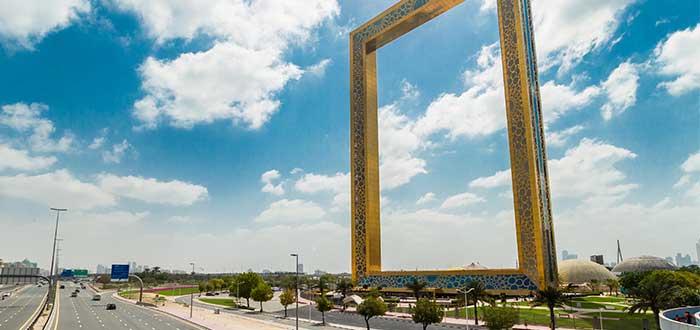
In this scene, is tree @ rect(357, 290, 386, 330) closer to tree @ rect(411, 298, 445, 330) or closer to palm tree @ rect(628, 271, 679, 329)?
tree @ rect(411, 298, 445, 330)

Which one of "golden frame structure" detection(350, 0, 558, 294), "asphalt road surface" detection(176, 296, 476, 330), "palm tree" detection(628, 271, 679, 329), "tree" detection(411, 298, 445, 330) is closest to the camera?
"palm tree" detection(628, 271, 679, 329)

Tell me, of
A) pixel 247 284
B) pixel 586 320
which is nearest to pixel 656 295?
pixel 586 320

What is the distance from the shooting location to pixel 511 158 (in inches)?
2613

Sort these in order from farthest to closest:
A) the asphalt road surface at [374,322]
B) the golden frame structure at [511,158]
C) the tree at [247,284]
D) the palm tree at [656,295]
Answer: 1. the tree at [247,284]
2. the golden frame structure at [511,158]
3. the asphalt road surface at [374,322]
4. the palm tree at [656,295]

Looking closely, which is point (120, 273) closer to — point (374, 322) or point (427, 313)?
point (374, 322)

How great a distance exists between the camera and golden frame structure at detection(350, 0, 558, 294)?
62906 mm

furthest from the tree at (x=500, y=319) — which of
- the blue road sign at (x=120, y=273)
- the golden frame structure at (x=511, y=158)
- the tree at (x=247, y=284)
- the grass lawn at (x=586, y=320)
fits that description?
the blue road sign at (x=120, y=273)

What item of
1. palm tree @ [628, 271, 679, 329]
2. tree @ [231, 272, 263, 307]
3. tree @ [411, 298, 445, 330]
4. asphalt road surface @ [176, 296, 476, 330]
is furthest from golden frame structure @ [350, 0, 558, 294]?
tree @ [411, 298, 445, 330]

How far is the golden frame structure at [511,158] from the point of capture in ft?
206

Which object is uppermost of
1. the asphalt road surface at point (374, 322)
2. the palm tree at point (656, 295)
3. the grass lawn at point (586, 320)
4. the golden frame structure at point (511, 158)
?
the golden frame structure at point (511, 158)

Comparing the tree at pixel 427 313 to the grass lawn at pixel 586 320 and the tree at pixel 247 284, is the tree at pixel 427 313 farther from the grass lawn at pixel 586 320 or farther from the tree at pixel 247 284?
the tree at pixel 247 284

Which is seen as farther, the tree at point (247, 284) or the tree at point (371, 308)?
the tree at point (247, 284)

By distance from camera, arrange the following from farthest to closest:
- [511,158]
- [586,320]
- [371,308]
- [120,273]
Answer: [120,273] < [511,158] < [586,320] < [371,308]

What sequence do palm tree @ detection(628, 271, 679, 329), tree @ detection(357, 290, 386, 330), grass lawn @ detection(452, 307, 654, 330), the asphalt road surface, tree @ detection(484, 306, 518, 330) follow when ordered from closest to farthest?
1. tree @ detection(484, 306, 518, 330)
2. palm tree @ detection(628, 271, 679, 329)
3. tree @ detection(357, 290, 386, 330)
4. grass lawn @ detection(452, 307, 654, 330)
5. the asphalt road surface
